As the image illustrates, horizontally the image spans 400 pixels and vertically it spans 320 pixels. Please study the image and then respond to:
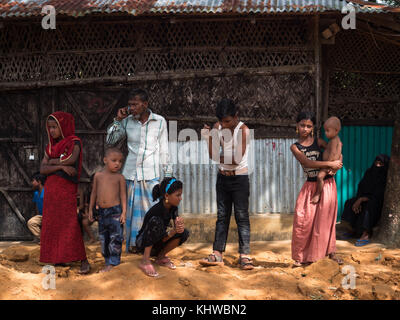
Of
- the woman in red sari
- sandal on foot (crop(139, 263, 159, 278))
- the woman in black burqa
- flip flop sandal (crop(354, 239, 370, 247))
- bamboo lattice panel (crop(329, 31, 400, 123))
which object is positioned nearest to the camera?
sandal on foot (crop(139, 263, 159, 278))

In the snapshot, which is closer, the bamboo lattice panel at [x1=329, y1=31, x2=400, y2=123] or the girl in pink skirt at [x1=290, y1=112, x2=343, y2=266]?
the girl in pink skirt at [x1=290, y1=112, x2=343, y2=266]

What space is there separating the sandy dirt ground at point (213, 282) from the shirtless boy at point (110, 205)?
281mm

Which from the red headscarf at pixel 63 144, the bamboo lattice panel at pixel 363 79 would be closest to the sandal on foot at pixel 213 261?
the red headscarf at pixel 63 144

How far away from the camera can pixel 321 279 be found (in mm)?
4383

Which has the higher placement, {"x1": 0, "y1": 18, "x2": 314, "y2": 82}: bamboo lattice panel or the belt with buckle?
{"x1": 0, "y1": 18, "x2": 314, "y2": 82}: bamboo lattice panel

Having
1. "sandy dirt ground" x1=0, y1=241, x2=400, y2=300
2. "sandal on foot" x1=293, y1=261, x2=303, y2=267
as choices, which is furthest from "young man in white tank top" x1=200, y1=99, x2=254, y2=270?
"sandal on foot" x1=293, y1=261, x2=303, y2=267

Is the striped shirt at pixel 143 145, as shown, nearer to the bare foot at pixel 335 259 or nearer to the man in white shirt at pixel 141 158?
the man in white shirt at pixel 141 158

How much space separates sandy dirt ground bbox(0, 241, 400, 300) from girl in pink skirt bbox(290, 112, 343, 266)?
0.64 ft

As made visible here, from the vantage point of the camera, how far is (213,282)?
3998 millimetres

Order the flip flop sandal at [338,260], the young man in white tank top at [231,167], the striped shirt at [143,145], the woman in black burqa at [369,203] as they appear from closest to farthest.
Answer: the young man in white tank top at [231,167]
the flip flop sandal at [338,260]
the striped shirt at [143,145]
the woman in black burqa at [369,203]

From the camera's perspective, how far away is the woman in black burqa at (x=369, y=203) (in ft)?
21.8

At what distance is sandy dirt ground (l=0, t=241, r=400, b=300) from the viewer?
374cm

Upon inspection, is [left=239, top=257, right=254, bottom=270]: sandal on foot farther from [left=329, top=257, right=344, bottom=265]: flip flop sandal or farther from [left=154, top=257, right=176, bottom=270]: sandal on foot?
[left=329, top=257, right=344, bottom=265]: flip flop sandal

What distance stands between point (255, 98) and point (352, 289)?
360cm
